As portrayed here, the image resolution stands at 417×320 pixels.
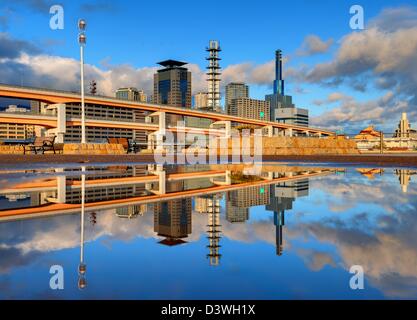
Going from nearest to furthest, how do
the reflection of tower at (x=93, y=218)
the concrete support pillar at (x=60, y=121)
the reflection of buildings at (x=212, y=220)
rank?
the reflection of buildings at (x=212, y=220)
the reflection of tower at (x=93, y=218)
the concrete support pillar at (x=60, y=121)

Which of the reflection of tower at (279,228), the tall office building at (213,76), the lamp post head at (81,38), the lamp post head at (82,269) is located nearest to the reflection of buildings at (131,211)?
the reflection of tower at (279,228)

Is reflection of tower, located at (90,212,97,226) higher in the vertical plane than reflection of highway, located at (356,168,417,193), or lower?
lower

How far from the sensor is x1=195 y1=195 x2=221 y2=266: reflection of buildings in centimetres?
246

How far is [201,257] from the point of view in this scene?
2.36 metres

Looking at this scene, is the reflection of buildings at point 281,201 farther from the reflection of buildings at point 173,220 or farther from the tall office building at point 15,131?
the tall office building at point 15,131

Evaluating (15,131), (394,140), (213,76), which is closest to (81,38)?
(394,140)

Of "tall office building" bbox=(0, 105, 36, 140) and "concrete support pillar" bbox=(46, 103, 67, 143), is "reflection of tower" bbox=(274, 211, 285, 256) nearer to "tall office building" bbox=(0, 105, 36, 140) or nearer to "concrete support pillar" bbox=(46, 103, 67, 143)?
"concrete support pillar" bbox=(46, 103, 67, 143)

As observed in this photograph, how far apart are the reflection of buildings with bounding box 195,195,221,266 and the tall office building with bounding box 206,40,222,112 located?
11055 centimetres

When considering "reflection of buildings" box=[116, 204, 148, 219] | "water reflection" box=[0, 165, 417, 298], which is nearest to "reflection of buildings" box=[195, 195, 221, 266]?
"water reflection" box=[0, 165, 417, 298]

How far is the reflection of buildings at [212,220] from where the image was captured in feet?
8.09

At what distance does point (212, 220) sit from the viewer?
3.62 m

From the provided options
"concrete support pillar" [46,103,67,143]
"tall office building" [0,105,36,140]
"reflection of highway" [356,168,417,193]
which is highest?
"tall office building" [0,105,36,140]

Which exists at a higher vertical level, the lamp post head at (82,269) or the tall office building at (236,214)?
the lamp post head at (82,269)
